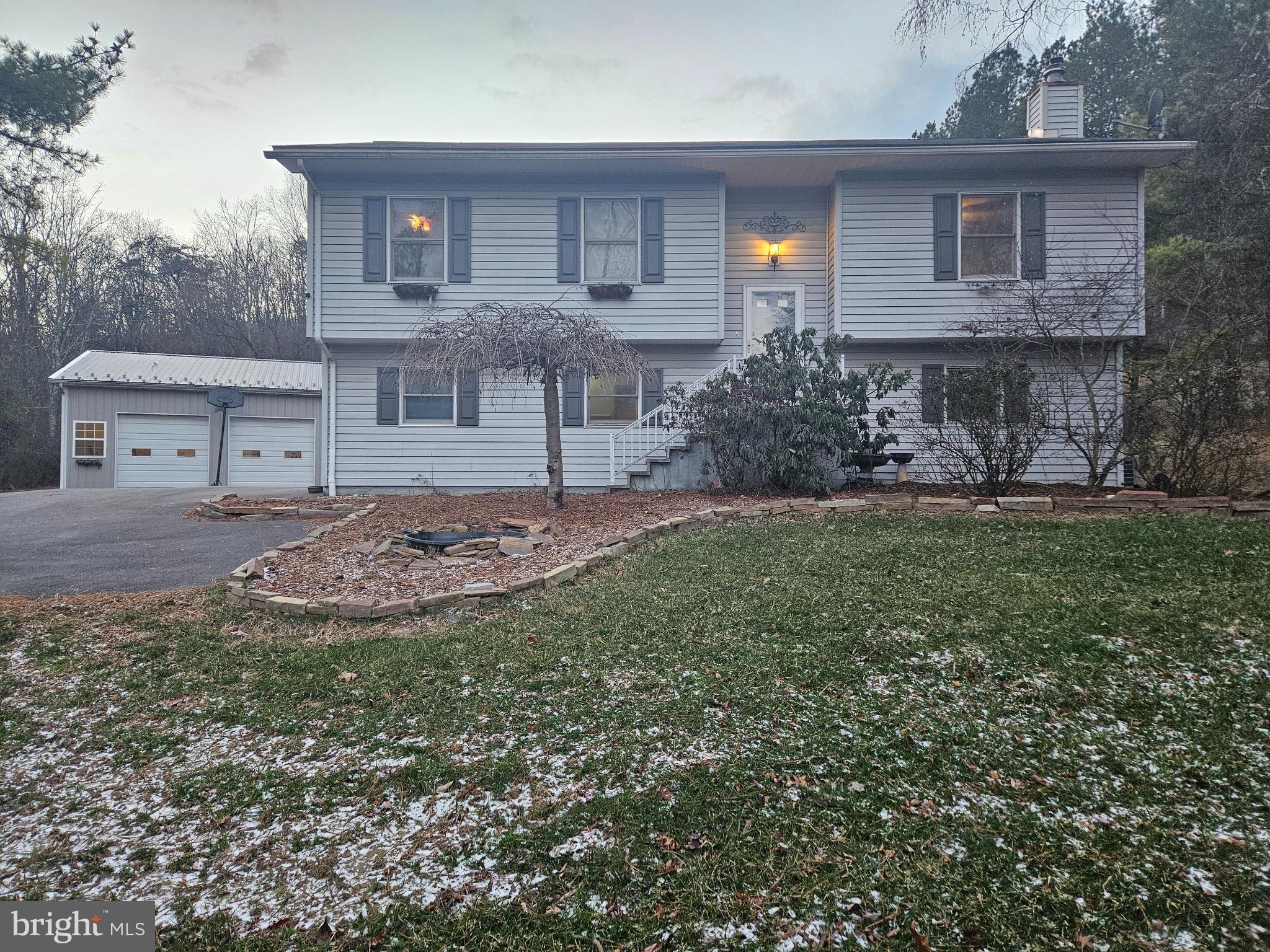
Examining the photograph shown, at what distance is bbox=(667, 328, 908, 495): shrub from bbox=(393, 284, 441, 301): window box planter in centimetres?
462

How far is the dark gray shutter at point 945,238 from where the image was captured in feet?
32.6

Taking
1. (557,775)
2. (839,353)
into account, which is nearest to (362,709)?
(557,775)

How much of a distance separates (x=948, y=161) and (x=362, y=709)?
35.7 feet

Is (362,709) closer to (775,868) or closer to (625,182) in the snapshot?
(775,868)

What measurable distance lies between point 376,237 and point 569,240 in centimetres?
305

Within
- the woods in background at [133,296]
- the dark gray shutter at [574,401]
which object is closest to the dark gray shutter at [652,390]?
the dark gray shutter at [574,401]

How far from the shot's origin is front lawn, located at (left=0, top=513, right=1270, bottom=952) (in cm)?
157

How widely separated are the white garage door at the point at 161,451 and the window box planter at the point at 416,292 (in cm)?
831

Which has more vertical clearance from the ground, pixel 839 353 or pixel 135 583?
pixel 839 353

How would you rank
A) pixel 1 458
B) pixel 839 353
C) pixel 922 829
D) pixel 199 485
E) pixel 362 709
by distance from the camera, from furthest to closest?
1. pixel 1 458
2. pixel 199 485
3. pixel 839 353
4. pixel 362 709
5. pixel 922 829

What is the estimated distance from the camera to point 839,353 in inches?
342

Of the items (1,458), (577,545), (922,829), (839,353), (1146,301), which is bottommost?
(922,829)

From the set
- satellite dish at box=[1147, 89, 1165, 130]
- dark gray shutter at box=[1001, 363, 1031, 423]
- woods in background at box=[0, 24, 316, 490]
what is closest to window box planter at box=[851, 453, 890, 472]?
dark gray shutter at box=[1001, 363, 1031, 423]

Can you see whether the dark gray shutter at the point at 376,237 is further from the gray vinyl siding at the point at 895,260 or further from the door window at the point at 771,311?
the gray vinyl siding at the point at 895,260
